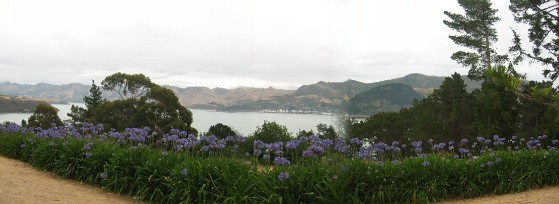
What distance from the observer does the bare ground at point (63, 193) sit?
20.1ft

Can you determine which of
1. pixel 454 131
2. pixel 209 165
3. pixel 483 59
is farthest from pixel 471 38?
pixel 209 165

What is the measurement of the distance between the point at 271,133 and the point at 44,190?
852 cm

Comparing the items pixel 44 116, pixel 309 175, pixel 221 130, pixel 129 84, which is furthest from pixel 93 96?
pixel 309 175

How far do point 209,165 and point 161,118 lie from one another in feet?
80.3

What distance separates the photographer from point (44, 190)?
675 cm

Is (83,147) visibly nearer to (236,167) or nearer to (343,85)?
(236,167)

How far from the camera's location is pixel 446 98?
21344 mm

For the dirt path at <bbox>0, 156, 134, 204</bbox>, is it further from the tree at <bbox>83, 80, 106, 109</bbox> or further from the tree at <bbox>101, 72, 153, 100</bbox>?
the tree at <bbox>83, 80, 106, 109</bbox>

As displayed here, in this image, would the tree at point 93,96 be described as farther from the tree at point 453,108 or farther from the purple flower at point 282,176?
Answer: the purple flower at point 282,176

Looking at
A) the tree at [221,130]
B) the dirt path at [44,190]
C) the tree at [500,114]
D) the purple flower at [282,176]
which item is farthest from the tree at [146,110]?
the purple flower at [282,176]

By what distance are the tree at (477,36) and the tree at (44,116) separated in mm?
31221

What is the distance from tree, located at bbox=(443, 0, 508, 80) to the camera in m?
26.2

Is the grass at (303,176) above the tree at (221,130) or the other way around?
above

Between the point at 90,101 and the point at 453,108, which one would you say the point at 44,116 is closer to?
the point at 90,101
